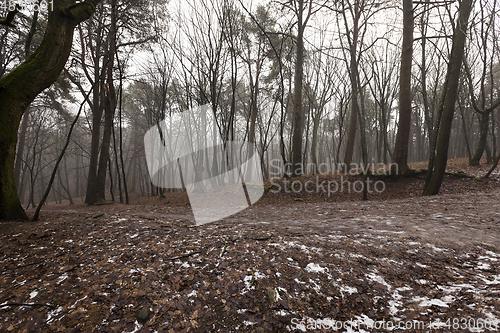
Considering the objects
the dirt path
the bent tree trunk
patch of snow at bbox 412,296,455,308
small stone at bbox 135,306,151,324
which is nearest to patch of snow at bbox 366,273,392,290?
the dirt path

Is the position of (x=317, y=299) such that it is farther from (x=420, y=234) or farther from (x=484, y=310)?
(x=420, y=234)

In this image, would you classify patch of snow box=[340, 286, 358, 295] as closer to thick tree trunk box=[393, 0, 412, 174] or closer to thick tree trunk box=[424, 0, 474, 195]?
thick tree trunk box=[424, 0, 474, 195]

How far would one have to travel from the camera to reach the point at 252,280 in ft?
5.61

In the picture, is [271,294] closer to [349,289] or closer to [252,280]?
[252,280]

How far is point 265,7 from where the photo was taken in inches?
396

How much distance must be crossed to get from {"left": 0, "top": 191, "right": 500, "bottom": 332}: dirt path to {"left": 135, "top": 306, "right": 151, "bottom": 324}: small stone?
0.03 meters

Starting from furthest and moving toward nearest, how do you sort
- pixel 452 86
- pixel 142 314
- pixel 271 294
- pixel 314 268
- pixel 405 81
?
1. pixel 405 81
2. pixel 452 86
3. pixel 314 268
4. pixel 271 294
5. pixel 142 314

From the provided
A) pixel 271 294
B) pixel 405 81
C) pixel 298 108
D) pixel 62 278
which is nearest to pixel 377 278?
pixel 271 294

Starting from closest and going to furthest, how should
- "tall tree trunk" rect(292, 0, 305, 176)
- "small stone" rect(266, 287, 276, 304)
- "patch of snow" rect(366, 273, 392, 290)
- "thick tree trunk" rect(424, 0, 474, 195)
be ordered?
"small stone" rect(266, 287, 276, 304) < "patch of snow" rect(366, 273, 392, 290) < "thick tree trunk" rect(424, 0, 474, 195) < "tall tree trunk" rect(292, 0, 305, 176)

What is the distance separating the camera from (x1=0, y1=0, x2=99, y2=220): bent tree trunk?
3.06 meters

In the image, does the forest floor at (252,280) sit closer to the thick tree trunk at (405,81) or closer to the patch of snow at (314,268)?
the patch of snow at (314,268)

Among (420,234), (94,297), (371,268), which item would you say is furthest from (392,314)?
(94,297)

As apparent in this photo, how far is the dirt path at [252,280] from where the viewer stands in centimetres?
136

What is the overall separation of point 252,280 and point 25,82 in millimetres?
4409
